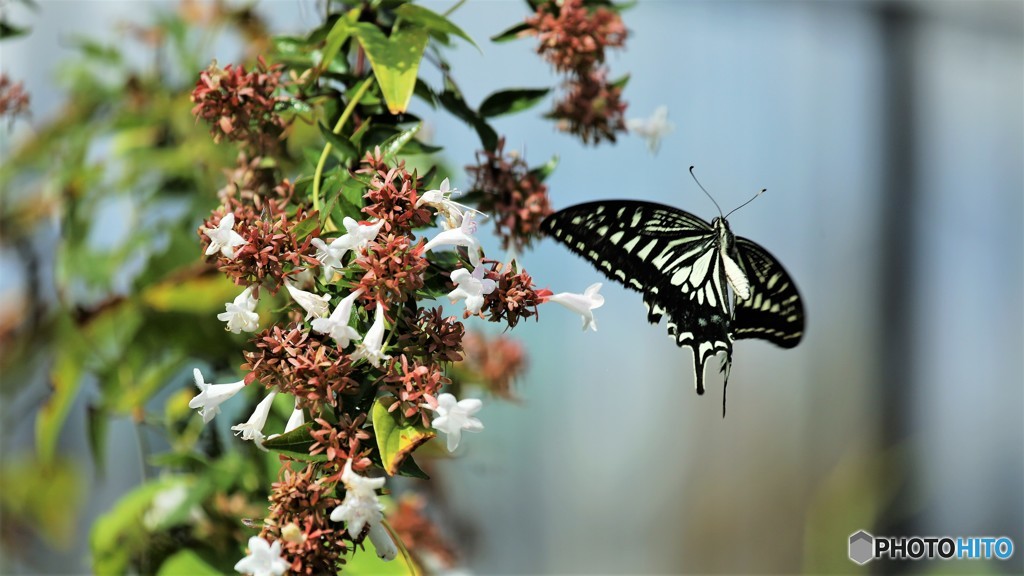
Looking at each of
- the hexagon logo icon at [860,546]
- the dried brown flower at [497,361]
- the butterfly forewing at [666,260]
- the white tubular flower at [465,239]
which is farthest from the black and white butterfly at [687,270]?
the hexagon logo icon at [860,546]

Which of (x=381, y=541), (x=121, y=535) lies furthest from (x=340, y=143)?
(x=121, y=535)

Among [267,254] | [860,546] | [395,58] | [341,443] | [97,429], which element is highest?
[395,58]

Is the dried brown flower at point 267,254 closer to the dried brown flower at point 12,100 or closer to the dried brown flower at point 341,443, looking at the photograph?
the dried brown flower at point 341,443

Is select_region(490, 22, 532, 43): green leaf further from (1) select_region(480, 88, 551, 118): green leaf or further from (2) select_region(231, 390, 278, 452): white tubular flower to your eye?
(2) select_region(231, 390, 278, 452): white tubular flower

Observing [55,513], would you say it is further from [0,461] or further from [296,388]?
[296,388]

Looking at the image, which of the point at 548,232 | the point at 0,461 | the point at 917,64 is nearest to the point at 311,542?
the point at 548,232

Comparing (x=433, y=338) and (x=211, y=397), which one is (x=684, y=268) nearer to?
(x=433, y=338)

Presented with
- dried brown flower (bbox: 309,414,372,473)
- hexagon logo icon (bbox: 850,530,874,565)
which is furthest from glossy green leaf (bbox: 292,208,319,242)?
hexagon logo icon (bbox: 850,530,874,565)
